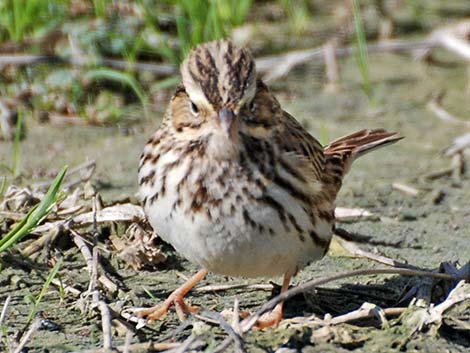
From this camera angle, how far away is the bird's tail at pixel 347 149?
5258 millimetres

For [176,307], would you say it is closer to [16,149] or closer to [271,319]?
[271,319]

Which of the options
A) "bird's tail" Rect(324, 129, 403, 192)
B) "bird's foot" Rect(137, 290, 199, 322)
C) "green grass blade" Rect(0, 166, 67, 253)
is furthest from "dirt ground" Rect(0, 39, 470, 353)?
"bird's tail" Rect(324, 129, 403, 192)

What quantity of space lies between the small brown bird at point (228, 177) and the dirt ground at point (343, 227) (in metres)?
0.29

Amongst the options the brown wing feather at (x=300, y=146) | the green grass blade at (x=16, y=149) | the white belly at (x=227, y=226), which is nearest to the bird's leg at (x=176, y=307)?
the white belly at (x=227, y=226)

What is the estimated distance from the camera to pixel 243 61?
437cm

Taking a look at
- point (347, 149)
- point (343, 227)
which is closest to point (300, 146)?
point (347, 149)

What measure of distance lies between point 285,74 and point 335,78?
0.35 m

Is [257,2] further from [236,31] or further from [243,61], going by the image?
[243,61]

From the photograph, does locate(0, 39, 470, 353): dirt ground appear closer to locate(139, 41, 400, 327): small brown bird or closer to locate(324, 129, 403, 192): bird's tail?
locate(139, 41, 400, 327): small brown bird

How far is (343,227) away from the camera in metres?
5.84

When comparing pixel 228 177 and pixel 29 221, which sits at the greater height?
pixel 228 177

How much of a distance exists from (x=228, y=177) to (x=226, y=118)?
266 mm

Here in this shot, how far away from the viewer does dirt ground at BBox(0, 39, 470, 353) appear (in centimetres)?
438

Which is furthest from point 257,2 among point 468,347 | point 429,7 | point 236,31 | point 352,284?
point 468,347
